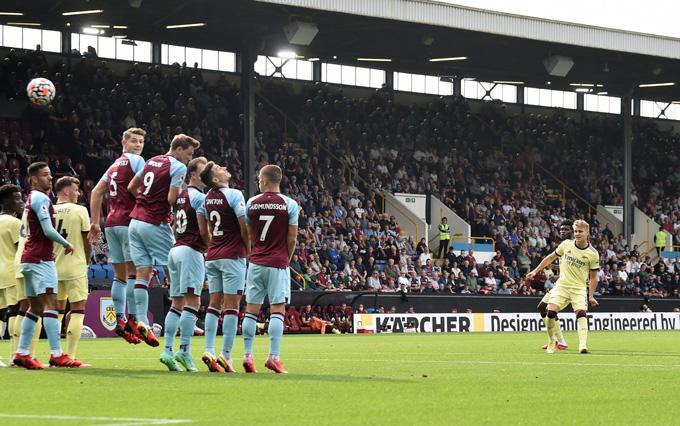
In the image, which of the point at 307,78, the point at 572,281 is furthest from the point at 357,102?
the point at 572,281

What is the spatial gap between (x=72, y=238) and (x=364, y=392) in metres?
5.12

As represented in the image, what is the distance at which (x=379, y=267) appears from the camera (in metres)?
34.5

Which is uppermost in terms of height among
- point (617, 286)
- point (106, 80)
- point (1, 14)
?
point (1, 14)

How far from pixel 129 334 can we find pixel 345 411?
5.31 metres

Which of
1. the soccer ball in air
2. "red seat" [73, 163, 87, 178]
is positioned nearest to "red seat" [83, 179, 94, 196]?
"red seat" [73, 163, 87, 178]

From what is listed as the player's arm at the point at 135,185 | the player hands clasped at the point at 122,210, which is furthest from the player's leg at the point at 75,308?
the player's arm at the point at 135,185

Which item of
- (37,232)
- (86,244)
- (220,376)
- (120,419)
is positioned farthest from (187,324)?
(120,419)

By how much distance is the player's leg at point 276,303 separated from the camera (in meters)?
11.5

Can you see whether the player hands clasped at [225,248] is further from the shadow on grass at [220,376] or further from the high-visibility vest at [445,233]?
the high-visibility vest at [445,233]

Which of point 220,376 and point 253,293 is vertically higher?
point 253,293

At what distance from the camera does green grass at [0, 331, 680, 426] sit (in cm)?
755

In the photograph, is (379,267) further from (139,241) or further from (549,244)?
(139,241)

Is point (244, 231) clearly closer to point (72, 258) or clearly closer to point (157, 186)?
point (157, 186)

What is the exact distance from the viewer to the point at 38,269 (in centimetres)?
1194
